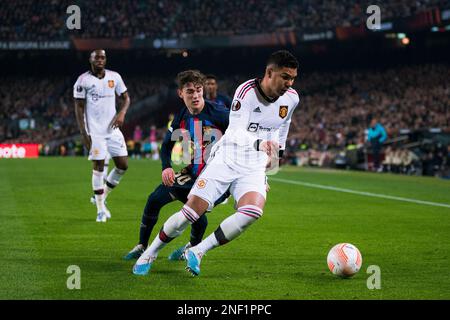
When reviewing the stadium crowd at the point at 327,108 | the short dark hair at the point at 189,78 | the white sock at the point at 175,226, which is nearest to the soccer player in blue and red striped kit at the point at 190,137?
the short dark hair at the point at 189,78

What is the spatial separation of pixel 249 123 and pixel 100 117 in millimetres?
5676

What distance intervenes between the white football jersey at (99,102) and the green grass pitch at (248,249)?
4.68ft

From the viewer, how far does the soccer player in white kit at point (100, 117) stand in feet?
41.0

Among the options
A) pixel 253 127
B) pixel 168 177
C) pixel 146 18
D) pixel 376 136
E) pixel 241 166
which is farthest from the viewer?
pixel 146 18

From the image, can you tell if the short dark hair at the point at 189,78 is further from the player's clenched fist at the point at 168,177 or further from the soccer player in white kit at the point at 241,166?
the player's clenched fist at the point at 168,177

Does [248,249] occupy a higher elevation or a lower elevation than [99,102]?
lower

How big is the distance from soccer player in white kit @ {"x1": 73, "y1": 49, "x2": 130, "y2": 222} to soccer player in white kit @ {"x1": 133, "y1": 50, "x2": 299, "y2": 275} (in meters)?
5.25

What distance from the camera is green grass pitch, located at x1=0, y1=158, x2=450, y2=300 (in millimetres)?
6793

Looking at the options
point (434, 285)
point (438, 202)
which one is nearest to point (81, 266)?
point (434, 285)

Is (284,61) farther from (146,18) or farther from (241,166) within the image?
(146,18)


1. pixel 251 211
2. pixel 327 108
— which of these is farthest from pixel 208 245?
pixel 327 108

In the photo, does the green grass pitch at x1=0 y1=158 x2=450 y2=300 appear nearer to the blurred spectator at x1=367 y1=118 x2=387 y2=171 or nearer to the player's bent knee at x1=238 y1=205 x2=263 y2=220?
the player's bent knee at x1=238 y1=205 x2=263 y2=220

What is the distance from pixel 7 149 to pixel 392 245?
4055 centimetres

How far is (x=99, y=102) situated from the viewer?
41.6 ft
